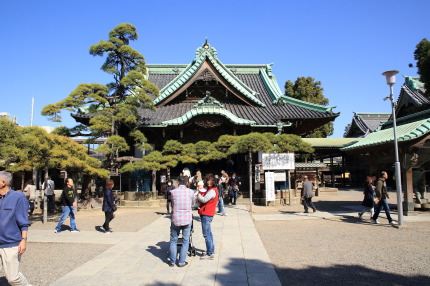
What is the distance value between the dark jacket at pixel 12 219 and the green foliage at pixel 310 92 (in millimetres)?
32845

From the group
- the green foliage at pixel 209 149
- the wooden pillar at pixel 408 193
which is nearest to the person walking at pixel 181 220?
the green foliage at pixel 209 149

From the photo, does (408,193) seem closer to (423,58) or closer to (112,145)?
(423,58)

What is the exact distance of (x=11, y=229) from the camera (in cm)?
390

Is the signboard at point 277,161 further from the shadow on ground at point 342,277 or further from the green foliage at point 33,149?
the shadow on ground at point 342,277

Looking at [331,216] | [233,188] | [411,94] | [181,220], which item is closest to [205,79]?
[233,188]

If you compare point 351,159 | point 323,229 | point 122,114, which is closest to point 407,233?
point 323,229

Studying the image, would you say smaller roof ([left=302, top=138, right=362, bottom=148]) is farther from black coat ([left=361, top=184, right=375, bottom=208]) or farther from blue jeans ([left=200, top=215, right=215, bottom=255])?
blue jeans ([left=200, top=215, right=215, bottom=255])

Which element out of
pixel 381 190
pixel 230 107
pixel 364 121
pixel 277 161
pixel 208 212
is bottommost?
pixel 208 212

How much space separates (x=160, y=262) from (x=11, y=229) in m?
2.86

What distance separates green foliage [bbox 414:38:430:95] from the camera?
337 inches

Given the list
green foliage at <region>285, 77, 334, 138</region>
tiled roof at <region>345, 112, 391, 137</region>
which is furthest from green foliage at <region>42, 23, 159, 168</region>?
tiled roof at <region>345, 112, 391, 137</region>

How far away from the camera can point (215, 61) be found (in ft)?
63.4

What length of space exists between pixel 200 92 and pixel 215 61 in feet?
7.21

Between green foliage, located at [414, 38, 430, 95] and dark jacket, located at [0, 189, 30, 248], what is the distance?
33.1 ft
